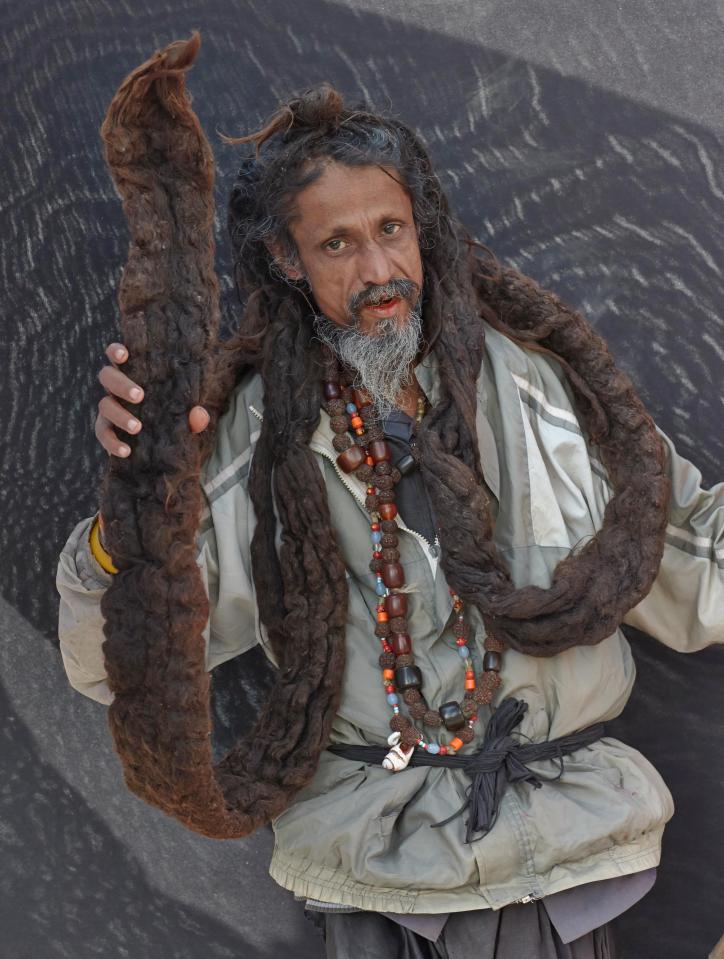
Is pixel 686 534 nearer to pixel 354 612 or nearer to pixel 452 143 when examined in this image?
pixel 354 612

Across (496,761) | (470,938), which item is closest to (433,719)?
(496,761)

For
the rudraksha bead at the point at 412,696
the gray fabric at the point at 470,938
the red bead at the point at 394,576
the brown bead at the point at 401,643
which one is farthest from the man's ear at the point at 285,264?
the gray fabric at the point at 470,938

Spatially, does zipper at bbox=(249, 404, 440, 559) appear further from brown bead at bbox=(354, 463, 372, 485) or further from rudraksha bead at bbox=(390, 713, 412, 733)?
rudraksha bead at bbox=(390, 713, 412, 733)

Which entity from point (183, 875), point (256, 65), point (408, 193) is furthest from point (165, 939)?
point (256, 65)

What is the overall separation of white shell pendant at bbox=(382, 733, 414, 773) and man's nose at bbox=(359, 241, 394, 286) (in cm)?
83

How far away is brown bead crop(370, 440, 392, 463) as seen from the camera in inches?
91.7

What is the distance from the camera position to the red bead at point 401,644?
89.3 inches

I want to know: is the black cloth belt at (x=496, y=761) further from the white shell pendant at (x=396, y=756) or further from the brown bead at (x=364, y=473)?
the brown bead at (x=364, y=473)

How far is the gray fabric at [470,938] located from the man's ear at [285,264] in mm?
1198

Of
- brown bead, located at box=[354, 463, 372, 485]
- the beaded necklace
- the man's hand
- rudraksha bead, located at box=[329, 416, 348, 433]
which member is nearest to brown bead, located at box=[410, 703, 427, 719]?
the beaded necklace

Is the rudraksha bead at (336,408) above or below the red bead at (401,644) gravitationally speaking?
above

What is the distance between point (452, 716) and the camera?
222cm

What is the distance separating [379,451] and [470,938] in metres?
0.88

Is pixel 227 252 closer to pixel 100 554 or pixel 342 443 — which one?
pixel 342 443
